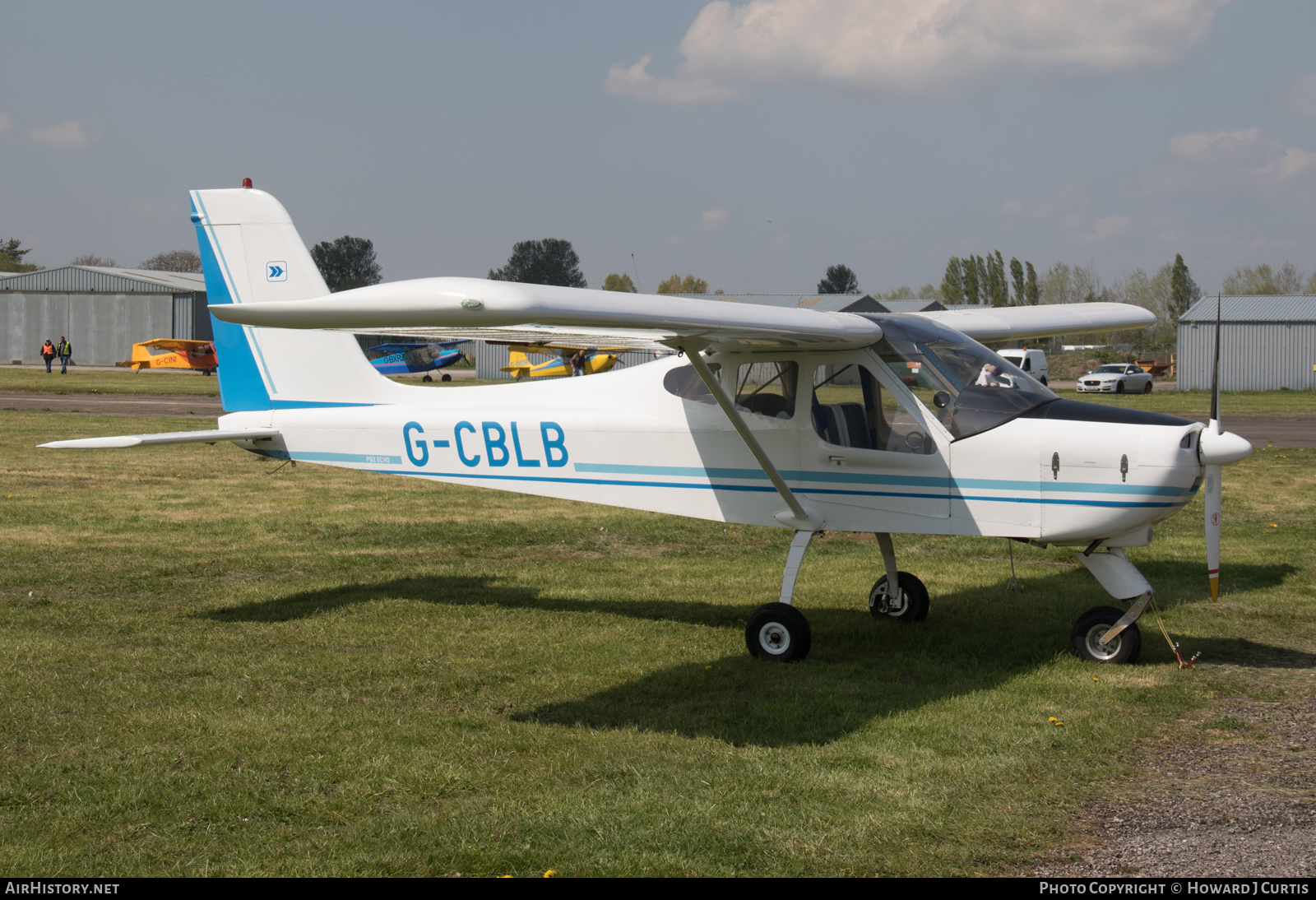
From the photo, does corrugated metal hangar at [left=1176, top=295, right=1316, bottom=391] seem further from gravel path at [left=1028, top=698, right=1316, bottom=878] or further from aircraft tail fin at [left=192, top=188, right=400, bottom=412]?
gravel path at [left=1028, top=698, right=1316, bottom=878]

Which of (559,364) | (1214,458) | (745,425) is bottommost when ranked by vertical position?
(1214,458)

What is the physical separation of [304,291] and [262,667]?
3348mm

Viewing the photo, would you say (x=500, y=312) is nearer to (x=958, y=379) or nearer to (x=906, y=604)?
(x=958, y=379)

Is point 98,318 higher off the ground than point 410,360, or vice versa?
point 98,318

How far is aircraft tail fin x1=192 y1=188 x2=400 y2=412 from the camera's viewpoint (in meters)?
8.76

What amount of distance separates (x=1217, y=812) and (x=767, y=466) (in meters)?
3.33

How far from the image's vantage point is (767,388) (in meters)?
7.48

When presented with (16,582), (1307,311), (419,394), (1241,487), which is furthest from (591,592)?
(1307,311)

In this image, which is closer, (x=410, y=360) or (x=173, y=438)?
(x=173, y=438)

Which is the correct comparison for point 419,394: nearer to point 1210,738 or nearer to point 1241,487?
point 1210,738

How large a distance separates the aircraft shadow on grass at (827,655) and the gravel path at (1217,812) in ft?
4.28

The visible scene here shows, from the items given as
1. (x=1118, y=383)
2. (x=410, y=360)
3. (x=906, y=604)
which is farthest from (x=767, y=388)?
(x=410, y=360)

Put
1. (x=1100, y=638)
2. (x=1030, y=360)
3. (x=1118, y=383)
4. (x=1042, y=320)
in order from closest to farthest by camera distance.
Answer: (x=1100, y=638) → (x=1042, y=320) → (x=1118, y=383) → (x=1030, y=360)

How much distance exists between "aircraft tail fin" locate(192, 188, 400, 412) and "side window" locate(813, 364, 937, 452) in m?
3.55
